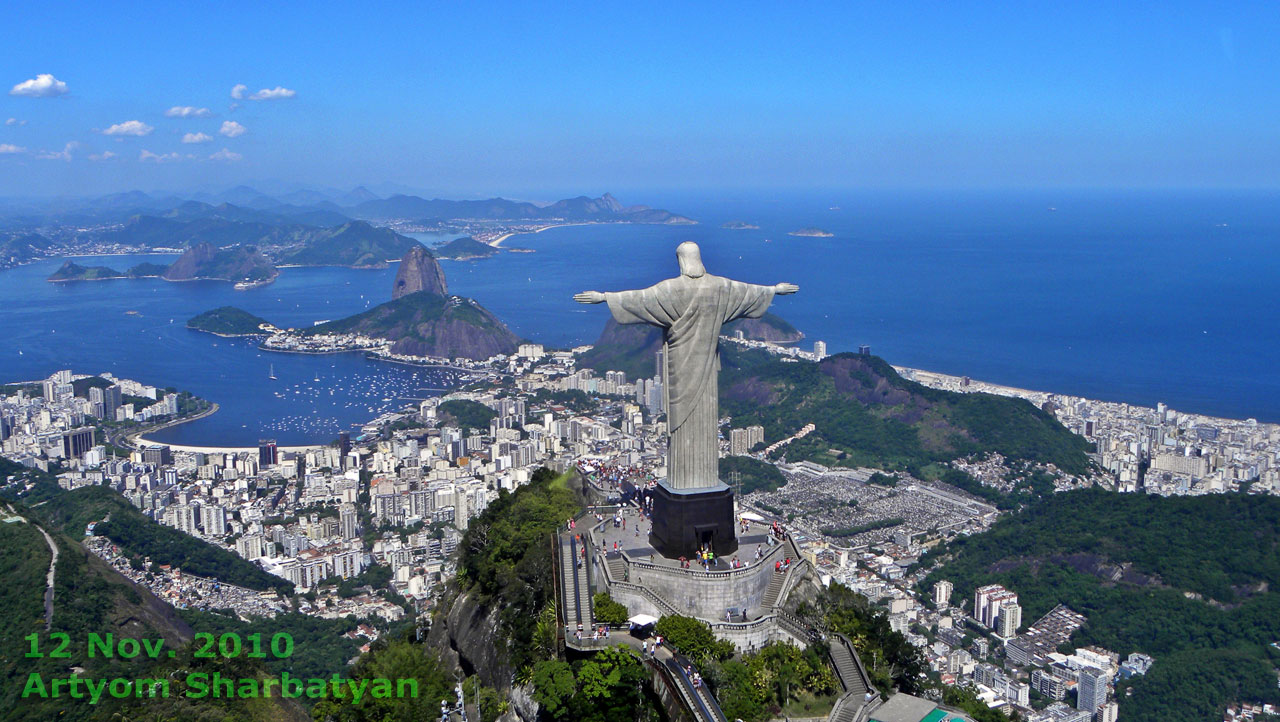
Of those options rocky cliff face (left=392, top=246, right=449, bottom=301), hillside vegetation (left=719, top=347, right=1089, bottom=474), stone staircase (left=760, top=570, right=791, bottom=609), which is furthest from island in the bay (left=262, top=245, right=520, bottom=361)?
stone staircase (left=760, top=570, right=791, bottom=609)

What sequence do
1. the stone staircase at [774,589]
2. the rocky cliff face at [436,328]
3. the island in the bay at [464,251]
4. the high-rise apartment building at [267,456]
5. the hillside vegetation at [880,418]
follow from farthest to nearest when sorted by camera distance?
1. the island in the bay at [464,251]
2. the rocky cliff face at [436,328]
3. the high-rise apartment building at [267,456]
4. the hillside vegetation at [880,418]
5. the stone staircase at [774,589]

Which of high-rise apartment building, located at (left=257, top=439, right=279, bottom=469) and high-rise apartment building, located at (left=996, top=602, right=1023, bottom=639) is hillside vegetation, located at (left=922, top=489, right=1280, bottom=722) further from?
high-rise apartment building, located at (left=257, top=439, right=279, bottom=469)

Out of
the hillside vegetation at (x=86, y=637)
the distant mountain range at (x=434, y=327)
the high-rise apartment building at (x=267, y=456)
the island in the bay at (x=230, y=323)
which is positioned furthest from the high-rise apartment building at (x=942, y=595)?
the island in the bay at (x=230, y=323)

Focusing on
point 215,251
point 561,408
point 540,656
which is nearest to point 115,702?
point 540,656

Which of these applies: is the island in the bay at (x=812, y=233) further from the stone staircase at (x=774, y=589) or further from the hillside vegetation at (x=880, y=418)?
the stone staircase at (x=774, y=589)

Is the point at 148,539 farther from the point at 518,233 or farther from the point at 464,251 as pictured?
the point at 518,233
